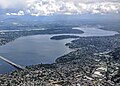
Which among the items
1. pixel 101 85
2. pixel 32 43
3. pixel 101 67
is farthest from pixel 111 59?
pixel 32 43

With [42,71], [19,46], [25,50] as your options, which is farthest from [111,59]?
[19,46]

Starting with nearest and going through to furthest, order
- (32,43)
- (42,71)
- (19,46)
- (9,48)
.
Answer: (42,71) → (9,48) → (19,46) → (32,43)

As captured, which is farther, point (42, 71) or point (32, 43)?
point (32, 43)

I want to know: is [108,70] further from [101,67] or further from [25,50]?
[25,50]

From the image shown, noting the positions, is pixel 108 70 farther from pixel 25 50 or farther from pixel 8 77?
pixel 25 50

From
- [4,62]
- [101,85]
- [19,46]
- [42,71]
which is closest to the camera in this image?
[101,85]

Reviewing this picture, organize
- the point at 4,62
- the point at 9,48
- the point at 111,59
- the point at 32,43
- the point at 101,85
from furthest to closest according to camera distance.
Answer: the point at 32,43, the point at 9,48, the point at 4,62, the point at 111,59, the point at 101,85

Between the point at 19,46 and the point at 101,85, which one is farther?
the point at 19,46

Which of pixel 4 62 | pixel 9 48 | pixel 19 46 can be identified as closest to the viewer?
pixel 4 62
